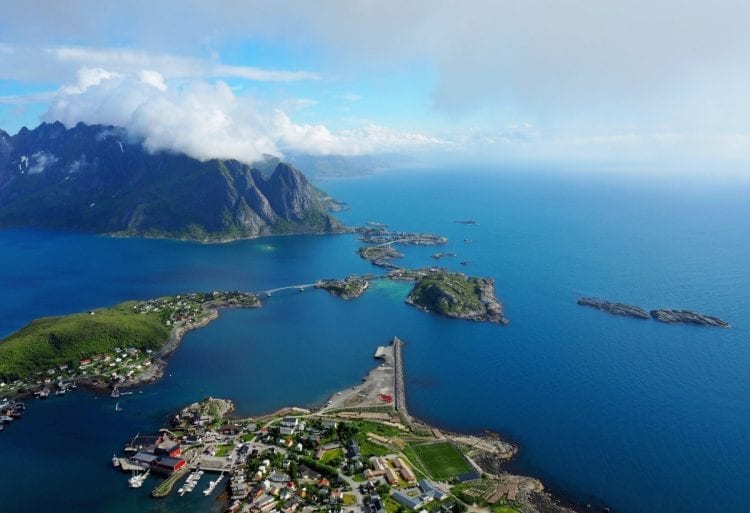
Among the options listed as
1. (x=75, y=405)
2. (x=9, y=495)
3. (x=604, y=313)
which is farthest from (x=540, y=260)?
(x=9, y=495)

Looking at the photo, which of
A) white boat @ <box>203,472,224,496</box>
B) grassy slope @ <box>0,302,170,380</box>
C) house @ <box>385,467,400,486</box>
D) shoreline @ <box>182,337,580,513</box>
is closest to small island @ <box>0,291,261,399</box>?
grassy slope @ <box>0,302,170,380</box>

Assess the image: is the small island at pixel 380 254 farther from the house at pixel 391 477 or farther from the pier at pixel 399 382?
the house at pixel 391 477

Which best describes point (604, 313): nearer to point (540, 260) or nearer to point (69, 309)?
point (540, 260)

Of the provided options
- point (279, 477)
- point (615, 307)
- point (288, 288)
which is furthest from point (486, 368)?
point (288, 288)

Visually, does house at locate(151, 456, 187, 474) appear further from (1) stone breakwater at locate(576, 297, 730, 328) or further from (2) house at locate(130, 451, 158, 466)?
(1) stone breakwater at locate(576, 297, 730, 328)

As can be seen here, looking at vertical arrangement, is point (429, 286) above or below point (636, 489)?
above
